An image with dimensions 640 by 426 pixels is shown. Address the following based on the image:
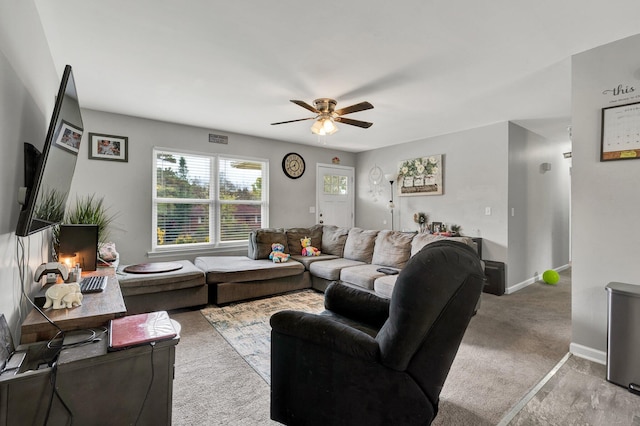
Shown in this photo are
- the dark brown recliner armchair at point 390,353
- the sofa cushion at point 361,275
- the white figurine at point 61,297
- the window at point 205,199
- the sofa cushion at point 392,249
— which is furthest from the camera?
the window at point 205,199

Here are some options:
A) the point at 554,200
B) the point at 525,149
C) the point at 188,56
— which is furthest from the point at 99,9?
the point at 554,200

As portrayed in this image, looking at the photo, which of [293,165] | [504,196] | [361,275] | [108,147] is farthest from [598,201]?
[108,147]

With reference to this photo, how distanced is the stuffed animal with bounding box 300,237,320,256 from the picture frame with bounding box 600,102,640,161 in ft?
11.3

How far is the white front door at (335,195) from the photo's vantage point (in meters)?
6.03

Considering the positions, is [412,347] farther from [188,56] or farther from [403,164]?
[403,164]

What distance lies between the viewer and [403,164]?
219 inches

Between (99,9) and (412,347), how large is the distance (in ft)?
8.75

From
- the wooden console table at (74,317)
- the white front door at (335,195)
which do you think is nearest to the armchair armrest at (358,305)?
the wooden console table at (74,317)

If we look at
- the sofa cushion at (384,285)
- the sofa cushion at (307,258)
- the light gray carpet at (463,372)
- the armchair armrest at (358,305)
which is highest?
the armchair armrest at (358,305)

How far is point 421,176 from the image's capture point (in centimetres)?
525

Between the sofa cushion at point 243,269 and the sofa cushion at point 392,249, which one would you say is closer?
the sofa cushion at point 243,269

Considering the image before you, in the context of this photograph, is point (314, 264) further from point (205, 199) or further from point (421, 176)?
point (421, 176)

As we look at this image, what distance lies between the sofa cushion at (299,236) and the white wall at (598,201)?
3325mm

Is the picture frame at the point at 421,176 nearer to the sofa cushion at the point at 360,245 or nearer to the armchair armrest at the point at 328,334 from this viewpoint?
the sofa cushion at the point at 360,245
